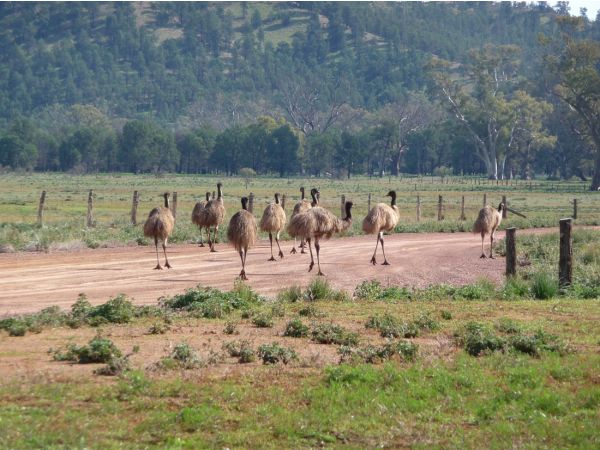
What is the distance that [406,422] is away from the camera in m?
11.0

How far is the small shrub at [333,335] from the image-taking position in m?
14.6

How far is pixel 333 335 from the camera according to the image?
14.9 metres

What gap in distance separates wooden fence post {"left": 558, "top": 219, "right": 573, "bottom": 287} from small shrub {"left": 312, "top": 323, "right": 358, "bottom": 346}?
23.5ft

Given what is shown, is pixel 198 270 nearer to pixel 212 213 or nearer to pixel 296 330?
pixel 212 213

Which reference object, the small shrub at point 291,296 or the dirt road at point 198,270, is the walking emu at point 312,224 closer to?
the dirt road at point 198,270

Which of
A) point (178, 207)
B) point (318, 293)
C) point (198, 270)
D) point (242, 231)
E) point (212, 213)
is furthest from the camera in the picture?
point (178, 207)

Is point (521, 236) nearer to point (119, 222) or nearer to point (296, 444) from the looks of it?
point (119, 222)

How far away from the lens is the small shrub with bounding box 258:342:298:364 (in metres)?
13.2

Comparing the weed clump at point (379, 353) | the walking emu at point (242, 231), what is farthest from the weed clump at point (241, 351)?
the walking emu at point (242, 231)

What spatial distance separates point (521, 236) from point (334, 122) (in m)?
133

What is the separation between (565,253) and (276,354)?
9.54m

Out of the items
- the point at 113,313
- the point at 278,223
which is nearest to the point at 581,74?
the point at 278,223

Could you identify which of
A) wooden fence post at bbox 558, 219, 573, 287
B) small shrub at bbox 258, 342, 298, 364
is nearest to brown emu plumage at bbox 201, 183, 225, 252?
wooden fence post at bbox 558, 219, 573, 287

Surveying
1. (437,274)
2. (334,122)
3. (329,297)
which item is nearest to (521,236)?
(437,274)
